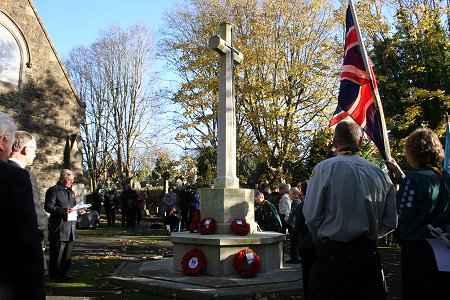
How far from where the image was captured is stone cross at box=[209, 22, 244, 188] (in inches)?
371

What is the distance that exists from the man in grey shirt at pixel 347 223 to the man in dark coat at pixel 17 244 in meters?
1.95

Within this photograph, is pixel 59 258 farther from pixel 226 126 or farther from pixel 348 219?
pixel 348 219

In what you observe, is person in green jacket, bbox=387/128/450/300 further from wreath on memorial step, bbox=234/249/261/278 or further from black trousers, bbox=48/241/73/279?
black trousers, bbox=48/241/73/279

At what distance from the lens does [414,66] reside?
1614 centimetres

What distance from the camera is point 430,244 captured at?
362cm

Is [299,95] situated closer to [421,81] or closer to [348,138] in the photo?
[421,81]

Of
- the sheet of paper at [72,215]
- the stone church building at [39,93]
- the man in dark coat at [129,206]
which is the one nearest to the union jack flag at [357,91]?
the sheet of paper at [72,215]

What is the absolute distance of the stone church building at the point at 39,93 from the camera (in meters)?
19.6

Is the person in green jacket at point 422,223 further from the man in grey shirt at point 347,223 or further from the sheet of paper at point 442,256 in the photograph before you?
the man in grey shirt at point 347,223

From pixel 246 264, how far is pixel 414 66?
11.4 meters

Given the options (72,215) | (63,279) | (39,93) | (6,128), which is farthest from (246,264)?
(39,93)

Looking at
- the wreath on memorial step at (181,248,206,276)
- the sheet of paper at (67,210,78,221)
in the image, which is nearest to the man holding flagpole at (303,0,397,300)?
the wreath on memorial step at (181,248,206,276)

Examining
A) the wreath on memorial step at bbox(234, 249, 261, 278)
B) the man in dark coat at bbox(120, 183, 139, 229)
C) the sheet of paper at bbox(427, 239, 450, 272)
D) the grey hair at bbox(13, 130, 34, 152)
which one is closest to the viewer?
the sheet of paper at bbox(427, 239, 450, 272)

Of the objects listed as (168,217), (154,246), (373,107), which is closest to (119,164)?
(168,217)
